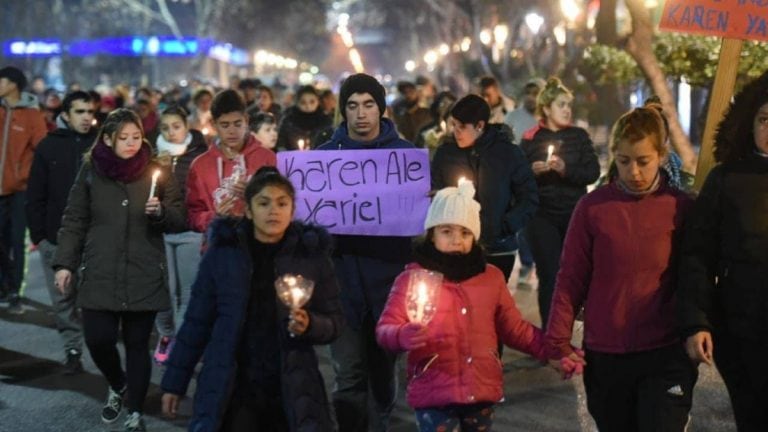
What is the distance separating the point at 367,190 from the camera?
6.39 metres

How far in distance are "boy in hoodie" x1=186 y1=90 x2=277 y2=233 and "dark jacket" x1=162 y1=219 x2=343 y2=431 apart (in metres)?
2.41

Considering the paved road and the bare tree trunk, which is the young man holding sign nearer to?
the paved road

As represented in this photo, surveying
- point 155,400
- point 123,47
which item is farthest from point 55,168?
point 123,47

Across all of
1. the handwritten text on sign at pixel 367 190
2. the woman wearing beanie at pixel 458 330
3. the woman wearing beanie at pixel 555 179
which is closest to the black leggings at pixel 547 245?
the woman wearing beanie at pixel 555 179

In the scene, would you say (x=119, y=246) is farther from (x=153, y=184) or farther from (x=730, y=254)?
(x=730, y=254)

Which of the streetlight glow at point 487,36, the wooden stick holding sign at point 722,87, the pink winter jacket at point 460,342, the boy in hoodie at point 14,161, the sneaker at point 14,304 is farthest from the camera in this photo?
the streetlight glow at point 487,36

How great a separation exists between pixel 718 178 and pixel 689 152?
8.74m

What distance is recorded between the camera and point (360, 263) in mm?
6172

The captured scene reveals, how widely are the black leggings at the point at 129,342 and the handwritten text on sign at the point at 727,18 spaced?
3558mm

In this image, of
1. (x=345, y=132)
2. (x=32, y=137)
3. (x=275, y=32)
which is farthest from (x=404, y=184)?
(x=275, y=32)

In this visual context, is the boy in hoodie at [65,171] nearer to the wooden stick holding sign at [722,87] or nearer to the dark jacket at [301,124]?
the dark jacket at [301,124]

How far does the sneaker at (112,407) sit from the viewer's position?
7199 millimetres

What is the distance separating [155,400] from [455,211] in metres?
3.55

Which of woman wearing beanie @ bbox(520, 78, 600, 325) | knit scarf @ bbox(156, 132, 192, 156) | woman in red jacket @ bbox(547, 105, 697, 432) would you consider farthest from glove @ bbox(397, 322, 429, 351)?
knit scarf @ bbox(156, 132, 192, 156)
